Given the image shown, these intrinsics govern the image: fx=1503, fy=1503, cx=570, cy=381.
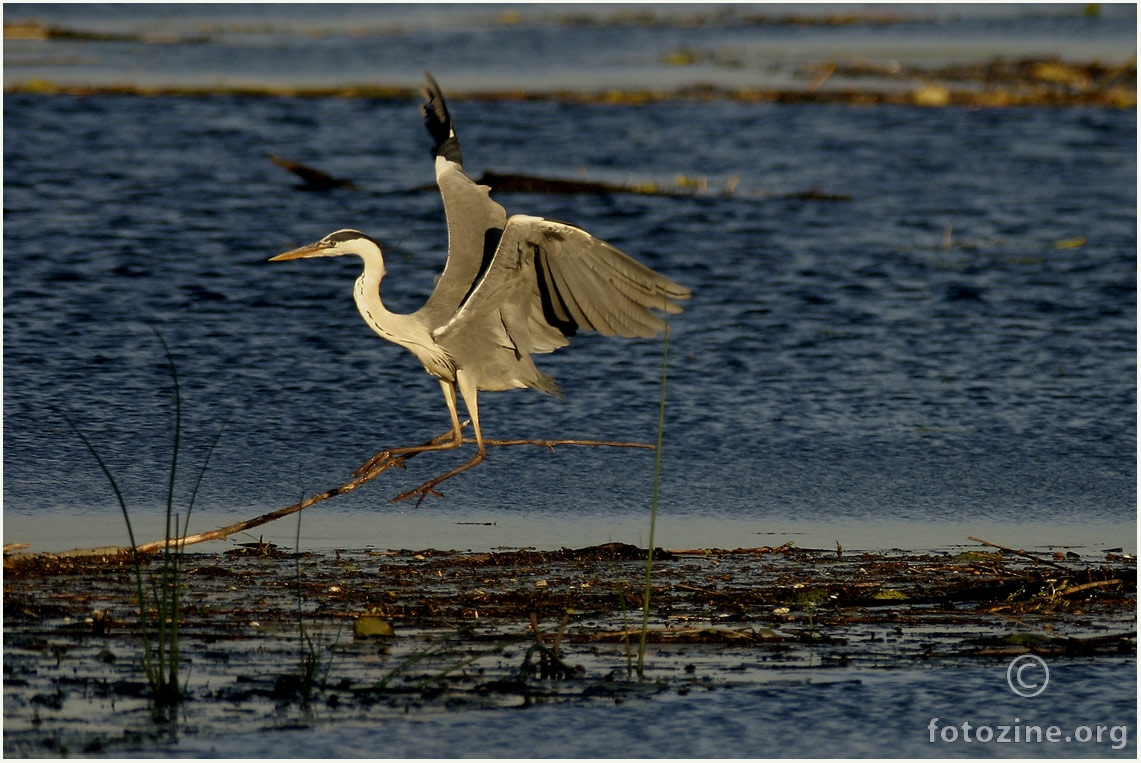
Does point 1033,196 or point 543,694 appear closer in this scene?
point 543,694

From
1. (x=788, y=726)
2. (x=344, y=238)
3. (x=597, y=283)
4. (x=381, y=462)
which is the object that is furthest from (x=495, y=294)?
(x=788, y=726)

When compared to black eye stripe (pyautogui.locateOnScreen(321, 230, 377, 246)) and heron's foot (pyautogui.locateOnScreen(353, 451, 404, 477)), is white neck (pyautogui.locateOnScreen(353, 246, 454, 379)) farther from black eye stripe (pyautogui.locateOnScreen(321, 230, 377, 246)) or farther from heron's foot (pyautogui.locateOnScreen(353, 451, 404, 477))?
heron's foot (pyautogui.locateOnScreen(353, 451, 404, 477))

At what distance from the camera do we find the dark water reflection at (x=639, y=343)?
6.91 meters

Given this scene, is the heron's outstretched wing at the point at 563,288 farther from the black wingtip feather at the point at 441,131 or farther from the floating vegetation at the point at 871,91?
the floating vegetation at the point at 871,91

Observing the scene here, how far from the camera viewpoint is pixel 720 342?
933 cm

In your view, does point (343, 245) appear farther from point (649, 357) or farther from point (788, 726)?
point (649, 357)

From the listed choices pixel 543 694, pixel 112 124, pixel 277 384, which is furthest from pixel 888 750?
pixel 112 124

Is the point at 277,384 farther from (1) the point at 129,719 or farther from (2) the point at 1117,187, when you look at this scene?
(2) the point at 1117,187

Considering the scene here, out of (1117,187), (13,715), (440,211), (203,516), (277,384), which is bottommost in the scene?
(13,715)

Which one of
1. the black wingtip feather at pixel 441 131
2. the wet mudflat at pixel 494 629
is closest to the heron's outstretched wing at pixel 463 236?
the black wingtip feather at pixel 441 131

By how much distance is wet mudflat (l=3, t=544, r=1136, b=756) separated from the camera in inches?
163

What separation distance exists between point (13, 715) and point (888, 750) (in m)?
2.36

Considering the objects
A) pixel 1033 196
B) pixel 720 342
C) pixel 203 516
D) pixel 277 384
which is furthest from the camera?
pixel 1033 196

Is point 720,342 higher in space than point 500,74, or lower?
lower
